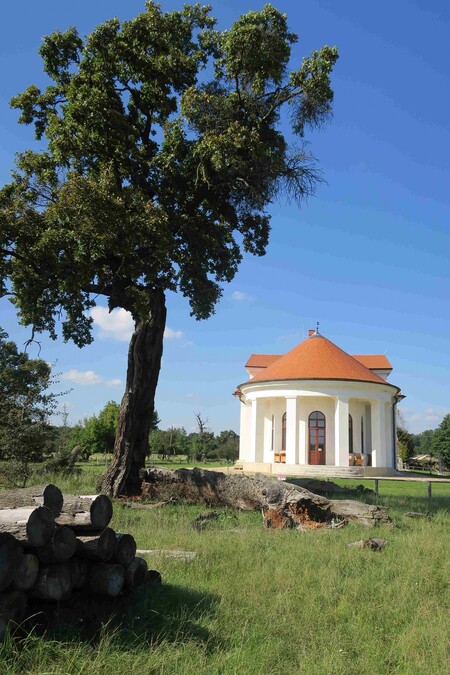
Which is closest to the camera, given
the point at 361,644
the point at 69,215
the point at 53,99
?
the point at 361,644

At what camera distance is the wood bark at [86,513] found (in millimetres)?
5789

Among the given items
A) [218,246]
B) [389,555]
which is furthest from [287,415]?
[389,555]

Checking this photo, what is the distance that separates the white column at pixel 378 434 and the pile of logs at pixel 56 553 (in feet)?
106

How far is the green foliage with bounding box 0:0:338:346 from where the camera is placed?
46.2 ft

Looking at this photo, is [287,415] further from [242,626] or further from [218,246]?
[242,626]

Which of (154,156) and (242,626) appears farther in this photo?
(154,156)

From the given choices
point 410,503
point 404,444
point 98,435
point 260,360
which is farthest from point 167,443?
point 410,503

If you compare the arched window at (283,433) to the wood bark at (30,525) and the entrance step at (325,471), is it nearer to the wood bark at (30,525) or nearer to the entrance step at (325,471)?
the entrance step at (325,471)

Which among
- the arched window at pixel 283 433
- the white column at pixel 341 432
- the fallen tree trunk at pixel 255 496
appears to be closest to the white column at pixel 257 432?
the arched window at pixel 283 433

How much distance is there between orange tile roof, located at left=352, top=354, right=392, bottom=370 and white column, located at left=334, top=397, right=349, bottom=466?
1333 centimetres

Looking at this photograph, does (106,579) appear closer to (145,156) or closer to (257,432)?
(145,156)

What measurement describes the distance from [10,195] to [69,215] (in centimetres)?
337

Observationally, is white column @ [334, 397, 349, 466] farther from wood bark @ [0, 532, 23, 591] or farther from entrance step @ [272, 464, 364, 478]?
wood bark @ [0, 532, 23, 591]

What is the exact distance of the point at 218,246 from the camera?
17.4 metres
